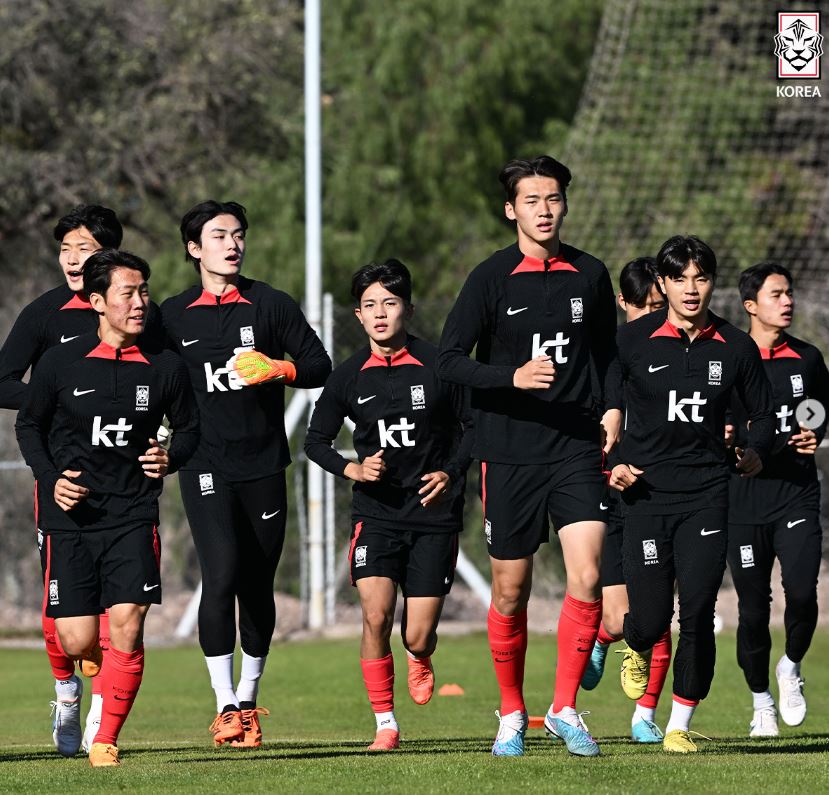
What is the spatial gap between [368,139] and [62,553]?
17091mm

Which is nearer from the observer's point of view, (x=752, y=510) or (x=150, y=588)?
(x=150, y=588)

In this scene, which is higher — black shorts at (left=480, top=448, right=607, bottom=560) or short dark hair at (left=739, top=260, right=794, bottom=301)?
short dark hair at (left=739, top=260, right=794, bottom=301)

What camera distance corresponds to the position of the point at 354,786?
22.5 feet

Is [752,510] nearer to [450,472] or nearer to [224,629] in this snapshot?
[450,472]

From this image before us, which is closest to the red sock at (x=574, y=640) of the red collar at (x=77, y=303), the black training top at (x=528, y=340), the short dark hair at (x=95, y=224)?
the black training top at (x=528, y=340)

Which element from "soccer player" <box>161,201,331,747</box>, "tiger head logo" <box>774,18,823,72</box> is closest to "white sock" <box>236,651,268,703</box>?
"soccer player" <box>161,201,331,747</box>

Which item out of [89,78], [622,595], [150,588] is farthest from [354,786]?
[89,78]

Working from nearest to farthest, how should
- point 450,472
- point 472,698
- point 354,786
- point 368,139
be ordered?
point 354,786 < point 450,472 < point 472,698 < point 368,139

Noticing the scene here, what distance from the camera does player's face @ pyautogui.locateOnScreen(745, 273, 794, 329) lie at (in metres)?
10.1

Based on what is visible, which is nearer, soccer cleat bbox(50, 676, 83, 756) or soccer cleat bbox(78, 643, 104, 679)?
soccer cleat bbox(78, 643, 104, 679)

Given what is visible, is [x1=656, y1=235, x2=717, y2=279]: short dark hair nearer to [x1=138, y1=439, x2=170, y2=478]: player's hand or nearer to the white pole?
[x1=138, y1=439, x2=170, y2=478]: player's hand

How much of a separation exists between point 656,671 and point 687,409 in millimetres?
1768

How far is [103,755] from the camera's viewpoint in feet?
26.5

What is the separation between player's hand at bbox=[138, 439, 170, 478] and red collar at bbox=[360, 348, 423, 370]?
1.60 m
